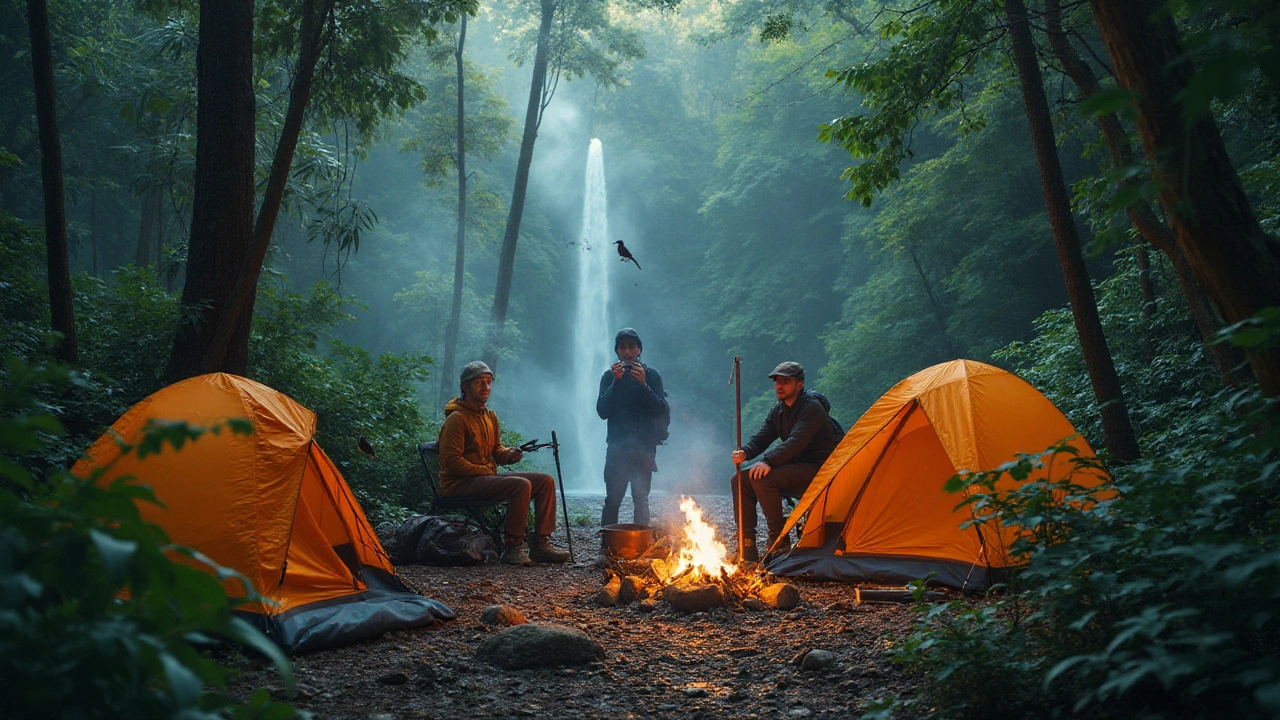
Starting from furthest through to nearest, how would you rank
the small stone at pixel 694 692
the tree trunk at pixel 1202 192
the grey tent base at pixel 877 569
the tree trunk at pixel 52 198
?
the tree trunk at pixel 52 198 < the grey tent base at pixel 877 569 < the small stone at pixel 694 692 < the tree trunk at pixel 1202 192

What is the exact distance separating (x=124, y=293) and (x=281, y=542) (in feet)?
12.5

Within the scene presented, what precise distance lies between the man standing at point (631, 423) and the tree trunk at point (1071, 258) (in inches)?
126

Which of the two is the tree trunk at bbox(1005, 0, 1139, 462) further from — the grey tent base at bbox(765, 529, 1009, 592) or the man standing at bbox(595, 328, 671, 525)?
the man standing at bbox(595, 328, 671, 525)

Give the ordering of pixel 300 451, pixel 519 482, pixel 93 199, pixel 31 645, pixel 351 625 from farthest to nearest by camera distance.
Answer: pixel 93 199, pixel 519 482, pixel 300 451, pixel 351 625, pixel 31 645

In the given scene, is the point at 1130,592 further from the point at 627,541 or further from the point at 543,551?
the point at 543,551

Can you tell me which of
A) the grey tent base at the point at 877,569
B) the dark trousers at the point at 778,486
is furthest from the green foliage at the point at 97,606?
the dark trousers at the point at 778,486

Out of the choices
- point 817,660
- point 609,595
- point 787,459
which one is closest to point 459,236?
point 787,459

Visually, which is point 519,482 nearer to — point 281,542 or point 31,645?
point 281,542

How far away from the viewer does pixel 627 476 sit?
6938 mm

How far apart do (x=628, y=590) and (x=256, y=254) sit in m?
3.38

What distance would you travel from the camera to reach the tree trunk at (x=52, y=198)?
5703mm

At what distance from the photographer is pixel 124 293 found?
21.9ft

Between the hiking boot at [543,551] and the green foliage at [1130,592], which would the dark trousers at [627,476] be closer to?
the hiking boot at [543,551]

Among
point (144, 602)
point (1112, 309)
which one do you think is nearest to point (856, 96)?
point (1112, 309)
